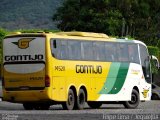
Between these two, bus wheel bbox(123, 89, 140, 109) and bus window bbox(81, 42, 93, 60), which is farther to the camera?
bus wheel bbox(123, 89, 140, 109)

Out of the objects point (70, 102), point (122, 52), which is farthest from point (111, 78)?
point (70, 102)

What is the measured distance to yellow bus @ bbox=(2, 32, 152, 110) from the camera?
29188 mm

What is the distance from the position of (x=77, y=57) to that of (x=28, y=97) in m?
2.83

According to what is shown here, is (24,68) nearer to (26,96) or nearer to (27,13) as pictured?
(26,96)

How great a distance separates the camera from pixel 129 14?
8250 centimetres

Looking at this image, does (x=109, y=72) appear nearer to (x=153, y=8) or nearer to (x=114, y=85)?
(x=114, y=85)

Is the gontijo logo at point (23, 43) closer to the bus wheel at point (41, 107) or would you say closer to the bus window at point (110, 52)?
the bus wheel at point (41, 107)

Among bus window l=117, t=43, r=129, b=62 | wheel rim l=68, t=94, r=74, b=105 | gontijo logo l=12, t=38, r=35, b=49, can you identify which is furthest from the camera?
bus window l=117, t=43, r=129, b=62

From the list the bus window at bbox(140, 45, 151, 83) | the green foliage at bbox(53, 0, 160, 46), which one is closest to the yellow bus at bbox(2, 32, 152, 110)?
the bus window at bbox(140, 45, 151, 83)

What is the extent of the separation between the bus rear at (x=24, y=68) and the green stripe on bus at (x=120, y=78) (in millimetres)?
4742

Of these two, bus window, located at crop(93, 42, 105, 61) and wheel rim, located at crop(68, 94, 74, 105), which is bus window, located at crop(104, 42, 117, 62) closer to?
bus window, located at crop(93, 42, 105, 61)

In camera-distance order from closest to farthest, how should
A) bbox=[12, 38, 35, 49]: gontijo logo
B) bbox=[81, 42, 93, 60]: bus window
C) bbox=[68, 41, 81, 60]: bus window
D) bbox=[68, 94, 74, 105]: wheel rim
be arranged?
bbox=[12, 38, 35, 49]: gontijo logo → bbox=[68, 94, 74, 105]: wheel rim → bbox=[68, 41, 81, 60]: bus window → bbox=[81, 42, 93, 60]: bus window

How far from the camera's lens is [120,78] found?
3319cm

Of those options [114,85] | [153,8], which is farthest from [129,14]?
[114,85]
